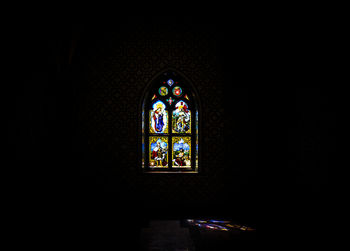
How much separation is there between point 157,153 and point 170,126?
0.71 meters

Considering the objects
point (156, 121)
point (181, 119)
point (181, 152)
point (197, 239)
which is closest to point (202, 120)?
point (181, 119)

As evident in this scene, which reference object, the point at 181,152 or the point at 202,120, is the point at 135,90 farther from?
A: the point at 181,152

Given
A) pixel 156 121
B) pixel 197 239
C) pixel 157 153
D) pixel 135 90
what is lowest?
pixel 197 239

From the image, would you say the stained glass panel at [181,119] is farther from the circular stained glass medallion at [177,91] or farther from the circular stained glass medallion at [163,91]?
the circular stained glass medallion at [163,91]

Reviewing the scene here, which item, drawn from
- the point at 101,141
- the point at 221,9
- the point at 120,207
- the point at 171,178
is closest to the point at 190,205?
the point at 171,178

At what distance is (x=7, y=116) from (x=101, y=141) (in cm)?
182

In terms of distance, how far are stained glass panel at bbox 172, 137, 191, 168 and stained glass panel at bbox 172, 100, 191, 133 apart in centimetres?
22

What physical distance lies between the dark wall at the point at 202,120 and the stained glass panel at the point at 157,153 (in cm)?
35

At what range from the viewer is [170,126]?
16.5 ft

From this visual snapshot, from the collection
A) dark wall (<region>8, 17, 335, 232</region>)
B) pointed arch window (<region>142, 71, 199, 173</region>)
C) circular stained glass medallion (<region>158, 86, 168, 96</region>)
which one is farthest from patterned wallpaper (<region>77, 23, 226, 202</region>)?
circular stained glass medallion (<region>158, 86, 168, 96</region>)

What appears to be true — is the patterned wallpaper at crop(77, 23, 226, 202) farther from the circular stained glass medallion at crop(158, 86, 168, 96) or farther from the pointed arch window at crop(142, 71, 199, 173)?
the circular stained glass medallion at crop(158, 86, 168, 96)

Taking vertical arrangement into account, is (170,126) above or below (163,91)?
below

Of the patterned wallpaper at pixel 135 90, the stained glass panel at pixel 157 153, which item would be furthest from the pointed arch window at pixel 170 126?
the patterned wallpaper at pixel 135 90

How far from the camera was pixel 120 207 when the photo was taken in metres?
4.62
